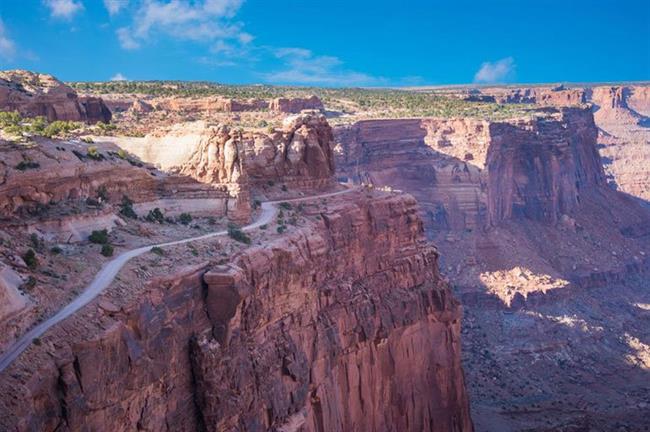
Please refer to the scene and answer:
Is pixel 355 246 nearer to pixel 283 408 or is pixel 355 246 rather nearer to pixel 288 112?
pixel 283 408

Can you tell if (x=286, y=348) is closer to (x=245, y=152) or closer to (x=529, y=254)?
(x=245, y=152)

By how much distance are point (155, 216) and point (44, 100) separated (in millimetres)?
20716

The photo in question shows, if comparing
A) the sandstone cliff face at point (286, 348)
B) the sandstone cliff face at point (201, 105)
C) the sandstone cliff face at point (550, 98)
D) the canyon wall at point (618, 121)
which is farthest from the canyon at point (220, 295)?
the sandstone cliff face at point (550, 98)

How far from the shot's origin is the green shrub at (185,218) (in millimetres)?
32362

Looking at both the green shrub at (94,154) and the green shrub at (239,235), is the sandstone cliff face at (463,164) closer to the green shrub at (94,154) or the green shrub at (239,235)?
the green shrub at (94,154)

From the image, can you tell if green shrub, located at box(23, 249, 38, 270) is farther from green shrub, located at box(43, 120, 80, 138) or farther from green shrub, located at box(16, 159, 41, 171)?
green shrub, located at box(43, 120, 80, 138)

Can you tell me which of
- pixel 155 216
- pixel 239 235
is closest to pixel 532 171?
pixel 155 216

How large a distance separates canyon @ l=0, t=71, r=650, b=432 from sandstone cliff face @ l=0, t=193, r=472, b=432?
0.08 metres

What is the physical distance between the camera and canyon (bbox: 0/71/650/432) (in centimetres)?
2034

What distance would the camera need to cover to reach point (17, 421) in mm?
15320

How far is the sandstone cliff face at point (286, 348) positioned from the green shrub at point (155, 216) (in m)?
5.33

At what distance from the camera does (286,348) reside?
28.1 meters

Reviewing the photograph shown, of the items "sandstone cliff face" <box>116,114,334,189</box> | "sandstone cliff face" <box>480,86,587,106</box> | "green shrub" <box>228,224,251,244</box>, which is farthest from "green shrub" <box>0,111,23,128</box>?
"sandstone cliff face" <box>480,86,587,106</box>

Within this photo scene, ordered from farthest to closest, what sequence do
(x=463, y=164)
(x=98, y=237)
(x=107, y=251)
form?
(x=463, y=164) → (x=98, y=237) → (x=107, y=251)
